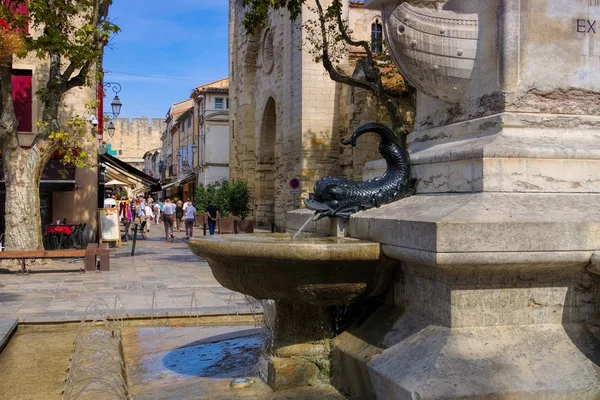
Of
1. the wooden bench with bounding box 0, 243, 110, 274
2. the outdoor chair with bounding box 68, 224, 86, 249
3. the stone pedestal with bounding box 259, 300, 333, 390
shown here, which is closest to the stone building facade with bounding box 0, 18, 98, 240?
the outdoor chair with bounding box 68, 224, 86, 249

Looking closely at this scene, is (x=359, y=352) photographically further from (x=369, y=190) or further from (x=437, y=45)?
(x=437, y=45)

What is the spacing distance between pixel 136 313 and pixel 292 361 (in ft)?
11.0

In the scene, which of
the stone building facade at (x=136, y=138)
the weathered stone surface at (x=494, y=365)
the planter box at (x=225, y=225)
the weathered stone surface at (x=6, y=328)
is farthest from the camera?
the stone building facade at (x=136, y=138)

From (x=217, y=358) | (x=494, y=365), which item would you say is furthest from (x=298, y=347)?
(x=494, y=365)

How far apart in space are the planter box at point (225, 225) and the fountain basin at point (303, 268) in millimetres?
21092

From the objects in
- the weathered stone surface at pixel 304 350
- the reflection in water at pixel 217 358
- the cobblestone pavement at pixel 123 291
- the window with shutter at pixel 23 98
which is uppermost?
the window with shutter at pixel 23 98

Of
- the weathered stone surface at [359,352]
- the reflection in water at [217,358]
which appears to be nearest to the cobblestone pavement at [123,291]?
the reflection in water at [217,358]

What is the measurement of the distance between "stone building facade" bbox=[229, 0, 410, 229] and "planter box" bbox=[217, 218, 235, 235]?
2340mm

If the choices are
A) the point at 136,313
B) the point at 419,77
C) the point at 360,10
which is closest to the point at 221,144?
the point at 360,10

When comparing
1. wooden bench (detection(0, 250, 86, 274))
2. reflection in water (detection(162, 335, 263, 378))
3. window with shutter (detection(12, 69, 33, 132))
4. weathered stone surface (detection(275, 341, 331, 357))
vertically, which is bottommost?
reflection in water (detection(162, 335, 263, 378))

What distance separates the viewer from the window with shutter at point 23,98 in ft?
62.7

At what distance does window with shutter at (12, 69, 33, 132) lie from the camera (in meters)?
19.1

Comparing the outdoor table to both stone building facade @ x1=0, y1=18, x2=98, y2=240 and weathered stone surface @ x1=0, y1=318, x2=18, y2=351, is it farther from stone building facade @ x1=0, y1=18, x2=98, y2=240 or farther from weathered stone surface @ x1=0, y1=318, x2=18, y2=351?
weathered stone surface @ x1=0, y1=318, x2=18, y2=351

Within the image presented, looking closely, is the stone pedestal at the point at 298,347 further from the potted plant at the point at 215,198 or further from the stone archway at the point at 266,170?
the stone archway at the point at 266,170
